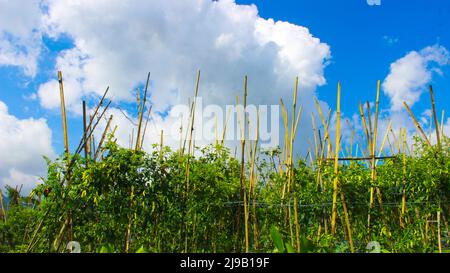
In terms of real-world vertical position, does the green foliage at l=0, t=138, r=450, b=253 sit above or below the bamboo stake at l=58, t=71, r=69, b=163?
below

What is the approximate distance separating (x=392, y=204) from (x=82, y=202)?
263 centimetres

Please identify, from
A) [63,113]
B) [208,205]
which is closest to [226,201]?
[208,205]

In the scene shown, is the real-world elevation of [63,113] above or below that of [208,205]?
above

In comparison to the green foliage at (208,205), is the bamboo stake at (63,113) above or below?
above

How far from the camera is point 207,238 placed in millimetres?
3822

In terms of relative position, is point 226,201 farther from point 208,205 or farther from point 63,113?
point 63,113
